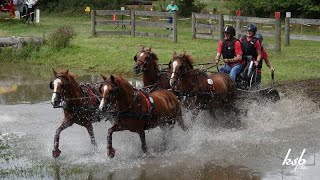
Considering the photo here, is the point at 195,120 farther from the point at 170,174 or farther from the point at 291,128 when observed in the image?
the point at 170,174

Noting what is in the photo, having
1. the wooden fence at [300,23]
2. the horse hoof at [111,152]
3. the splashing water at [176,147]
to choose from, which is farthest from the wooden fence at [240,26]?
the horse hoof at [111,152]

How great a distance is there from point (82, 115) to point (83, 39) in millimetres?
18440

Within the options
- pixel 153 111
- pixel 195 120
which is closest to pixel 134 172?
pixel 153 111

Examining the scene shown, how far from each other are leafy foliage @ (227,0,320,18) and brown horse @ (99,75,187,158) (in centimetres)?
2444

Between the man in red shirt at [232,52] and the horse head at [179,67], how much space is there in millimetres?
1432

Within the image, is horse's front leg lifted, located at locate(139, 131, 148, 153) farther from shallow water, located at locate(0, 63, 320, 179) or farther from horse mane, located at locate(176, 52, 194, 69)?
horse mane, located at locate(176, 52, 194, 69)

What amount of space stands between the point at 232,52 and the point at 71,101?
449 centimetres

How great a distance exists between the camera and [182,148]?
1323 cm

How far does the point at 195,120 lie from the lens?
14.7m

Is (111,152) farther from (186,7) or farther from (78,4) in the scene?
(78,4)

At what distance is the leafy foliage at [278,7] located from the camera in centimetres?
3666

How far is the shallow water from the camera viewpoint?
1155 centimetres

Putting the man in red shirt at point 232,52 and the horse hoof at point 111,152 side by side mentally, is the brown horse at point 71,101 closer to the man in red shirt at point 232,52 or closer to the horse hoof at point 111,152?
the horse hoof at point 111,152

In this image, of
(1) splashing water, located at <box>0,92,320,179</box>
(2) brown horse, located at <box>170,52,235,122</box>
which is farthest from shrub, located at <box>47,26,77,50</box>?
(2) brown horse, located at <box>170,52,235,122</box>
